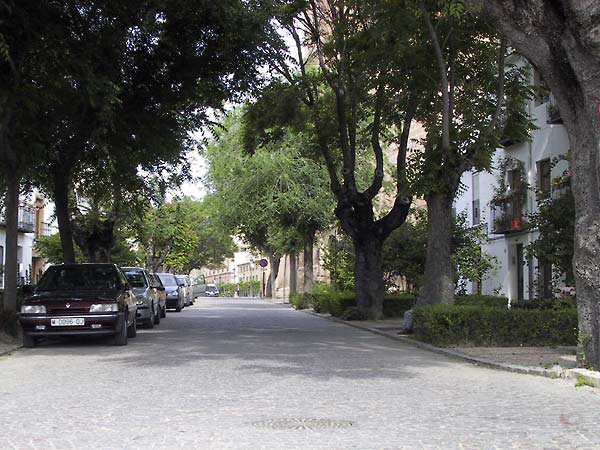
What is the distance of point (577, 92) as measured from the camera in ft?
34.9

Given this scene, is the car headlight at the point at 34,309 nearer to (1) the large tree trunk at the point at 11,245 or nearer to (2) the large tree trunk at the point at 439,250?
(1) the large tree trunk at the point at 11,245

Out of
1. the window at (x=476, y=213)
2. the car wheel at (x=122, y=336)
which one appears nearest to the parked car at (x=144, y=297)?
the car wheel at (x=122, y=336)

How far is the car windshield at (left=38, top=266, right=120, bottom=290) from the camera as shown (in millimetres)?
15367

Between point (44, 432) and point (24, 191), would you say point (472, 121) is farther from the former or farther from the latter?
point (24, 191)

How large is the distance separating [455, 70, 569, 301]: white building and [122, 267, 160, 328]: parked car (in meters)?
11.9

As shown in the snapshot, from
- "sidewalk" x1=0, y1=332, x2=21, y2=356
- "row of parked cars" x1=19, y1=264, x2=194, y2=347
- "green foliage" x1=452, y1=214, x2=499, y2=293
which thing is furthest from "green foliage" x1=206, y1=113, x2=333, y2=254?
"sidewalk" x1=0, y1=332, x2=21, y2=356

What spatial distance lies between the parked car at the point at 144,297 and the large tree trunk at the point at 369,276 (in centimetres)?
667

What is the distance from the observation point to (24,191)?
25234 mm

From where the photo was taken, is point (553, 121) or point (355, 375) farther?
point (553, 121)

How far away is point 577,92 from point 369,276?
1377 centimetres

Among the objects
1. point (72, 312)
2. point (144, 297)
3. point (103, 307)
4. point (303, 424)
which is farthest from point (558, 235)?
point (303, 424)

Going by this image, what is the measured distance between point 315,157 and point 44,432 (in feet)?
63.8

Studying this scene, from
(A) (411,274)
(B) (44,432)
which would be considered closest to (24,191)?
(A) (411,274)

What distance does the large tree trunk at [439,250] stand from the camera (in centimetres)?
1655
